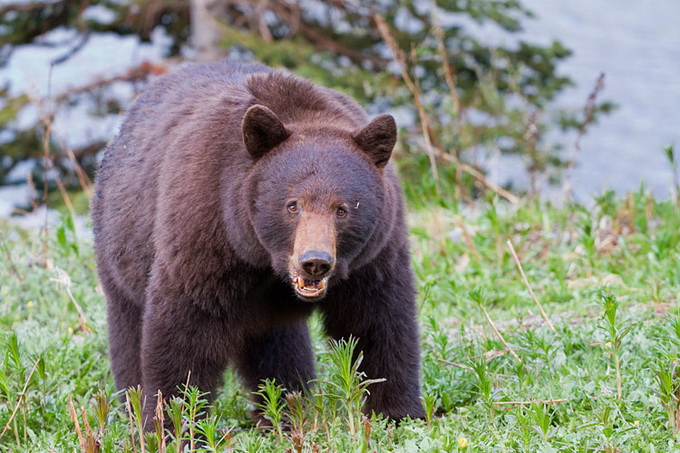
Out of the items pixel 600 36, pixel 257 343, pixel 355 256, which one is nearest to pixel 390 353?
pixel 355 256

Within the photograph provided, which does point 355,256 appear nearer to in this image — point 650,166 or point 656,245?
point 656,245

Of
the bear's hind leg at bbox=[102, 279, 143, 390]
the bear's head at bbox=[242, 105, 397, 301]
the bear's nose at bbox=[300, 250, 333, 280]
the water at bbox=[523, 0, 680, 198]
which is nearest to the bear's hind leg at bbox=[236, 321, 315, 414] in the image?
the bear's hind leg at bbox=[102, 279, 143, 390]

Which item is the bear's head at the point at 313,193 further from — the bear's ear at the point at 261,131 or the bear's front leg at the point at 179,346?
the bear's front leg at the point at 179,346

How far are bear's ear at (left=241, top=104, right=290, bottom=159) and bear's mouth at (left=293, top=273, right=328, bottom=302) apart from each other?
24.9 inches

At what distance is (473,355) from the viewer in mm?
5199

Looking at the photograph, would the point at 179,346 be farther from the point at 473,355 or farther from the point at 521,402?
the point at 473,355

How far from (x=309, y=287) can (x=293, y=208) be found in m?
0.36

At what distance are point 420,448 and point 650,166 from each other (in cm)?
1822

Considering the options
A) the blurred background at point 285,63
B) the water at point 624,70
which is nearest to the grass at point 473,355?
the blurred background at point 285,63

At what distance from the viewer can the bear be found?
162 inches

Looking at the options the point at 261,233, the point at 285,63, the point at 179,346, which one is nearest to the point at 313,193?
the point at 261,233

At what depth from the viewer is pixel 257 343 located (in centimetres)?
539

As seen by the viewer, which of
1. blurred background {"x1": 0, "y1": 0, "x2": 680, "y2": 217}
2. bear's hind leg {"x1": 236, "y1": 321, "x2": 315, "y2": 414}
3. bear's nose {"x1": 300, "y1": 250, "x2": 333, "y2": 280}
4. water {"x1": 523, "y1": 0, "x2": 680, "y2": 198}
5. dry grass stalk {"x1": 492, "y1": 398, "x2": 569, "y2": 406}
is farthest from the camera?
water {"x1": 523, "y1": 0, "x2": 680, "y2": 198}

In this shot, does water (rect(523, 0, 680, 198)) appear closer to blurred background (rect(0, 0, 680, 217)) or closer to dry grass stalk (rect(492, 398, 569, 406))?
blurred background (rect(0, 0, 680, 217))
